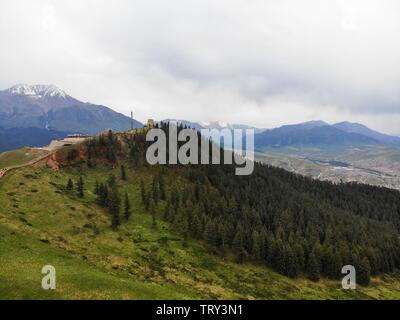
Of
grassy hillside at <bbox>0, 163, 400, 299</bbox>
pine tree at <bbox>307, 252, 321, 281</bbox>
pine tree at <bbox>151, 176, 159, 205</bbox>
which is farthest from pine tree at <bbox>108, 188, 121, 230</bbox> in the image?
pine tree at <bbox>307, 252, 321, 281</bbox>

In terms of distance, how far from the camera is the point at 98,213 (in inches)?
4306

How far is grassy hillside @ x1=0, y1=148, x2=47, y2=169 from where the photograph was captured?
140m

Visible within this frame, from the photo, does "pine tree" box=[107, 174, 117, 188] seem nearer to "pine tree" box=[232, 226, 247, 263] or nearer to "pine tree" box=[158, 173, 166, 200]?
"pine tree" box=[158, 173, 166, 200]

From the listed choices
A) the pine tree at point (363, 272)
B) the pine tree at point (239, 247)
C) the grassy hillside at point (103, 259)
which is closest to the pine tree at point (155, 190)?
the grassy hillside at point (103, 259)

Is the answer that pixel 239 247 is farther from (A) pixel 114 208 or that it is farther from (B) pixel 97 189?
(B) pixel 97 189

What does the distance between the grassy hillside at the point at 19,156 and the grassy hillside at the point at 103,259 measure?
Answer: 17.4 m

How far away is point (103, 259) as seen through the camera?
7544cm

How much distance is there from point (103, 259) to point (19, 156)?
304 ft

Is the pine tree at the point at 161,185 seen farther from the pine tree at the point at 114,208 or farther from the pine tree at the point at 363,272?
the pine tree at the point at 363,272

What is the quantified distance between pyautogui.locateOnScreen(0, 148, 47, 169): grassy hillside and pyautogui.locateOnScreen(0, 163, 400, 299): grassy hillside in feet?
57.2

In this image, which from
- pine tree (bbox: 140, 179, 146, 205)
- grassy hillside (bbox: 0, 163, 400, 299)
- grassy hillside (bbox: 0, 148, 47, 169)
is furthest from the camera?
grassy hillside (bbox: 0, 148, 47, 169)

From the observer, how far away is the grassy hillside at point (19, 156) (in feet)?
461

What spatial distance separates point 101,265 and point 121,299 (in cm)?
2344
